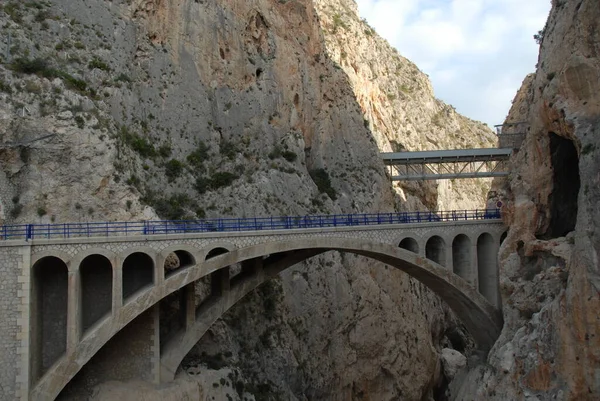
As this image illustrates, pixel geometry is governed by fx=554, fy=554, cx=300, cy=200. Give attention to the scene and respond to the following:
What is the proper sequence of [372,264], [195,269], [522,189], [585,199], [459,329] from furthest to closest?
[459,329]
[372,264]
[522,189]
[195,269]
[585,199]

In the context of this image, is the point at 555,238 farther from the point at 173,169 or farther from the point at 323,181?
the point at 173,169

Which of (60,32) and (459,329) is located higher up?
(60,32)

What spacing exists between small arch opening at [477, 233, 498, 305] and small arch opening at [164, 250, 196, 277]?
57.3 feet

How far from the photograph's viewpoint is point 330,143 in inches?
1996

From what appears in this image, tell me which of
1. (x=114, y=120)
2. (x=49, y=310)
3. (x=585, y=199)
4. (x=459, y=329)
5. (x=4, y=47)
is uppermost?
(x=4, y=47)

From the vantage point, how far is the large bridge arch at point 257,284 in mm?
A: 24688

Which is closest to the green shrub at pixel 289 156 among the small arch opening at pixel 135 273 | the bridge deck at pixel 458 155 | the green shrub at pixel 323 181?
the green shrub at pixel 323 181

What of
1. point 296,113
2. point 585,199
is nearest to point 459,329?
point 296,113

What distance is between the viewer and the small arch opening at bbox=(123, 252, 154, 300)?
2839 centimetres

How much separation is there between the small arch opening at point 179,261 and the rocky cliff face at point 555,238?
1657 cm

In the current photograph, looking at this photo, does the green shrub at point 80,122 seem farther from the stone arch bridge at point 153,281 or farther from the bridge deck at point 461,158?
the bridge deck at point 461,158

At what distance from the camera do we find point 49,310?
2623cm

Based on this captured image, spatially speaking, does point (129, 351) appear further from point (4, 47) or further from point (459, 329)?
point (459, 329)

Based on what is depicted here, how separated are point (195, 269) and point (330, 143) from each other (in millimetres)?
26174
